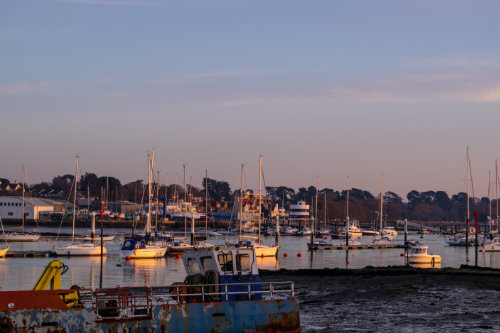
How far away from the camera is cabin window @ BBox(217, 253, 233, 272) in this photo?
28234 mm

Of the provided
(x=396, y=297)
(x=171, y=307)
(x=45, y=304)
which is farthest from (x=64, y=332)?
(x=396, y=297)

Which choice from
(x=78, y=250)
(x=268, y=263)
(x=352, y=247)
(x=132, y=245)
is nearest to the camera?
(x=268, y=263)

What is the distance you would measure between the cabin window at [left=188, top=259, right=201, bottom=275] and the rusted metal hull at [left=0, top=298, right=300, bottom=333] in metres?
3.61

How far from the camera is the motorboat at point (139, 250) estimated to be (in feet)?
281

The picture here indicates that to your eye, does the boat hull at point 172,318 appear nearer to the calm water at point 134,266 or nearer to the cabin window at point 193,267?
the cabin window at point 193,267

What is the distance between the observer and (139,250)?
282 ft

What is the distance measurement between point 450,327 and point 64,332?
717 inches

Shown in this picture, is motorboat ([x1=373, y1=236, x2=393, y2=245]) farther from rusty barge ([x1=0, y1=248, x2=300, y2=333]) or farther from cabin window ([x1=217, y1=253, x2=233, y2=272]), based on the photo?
cabin window ([x1=217, y1=253, x2=233, y2=272])

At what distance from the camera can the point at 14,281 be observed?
5988 cm

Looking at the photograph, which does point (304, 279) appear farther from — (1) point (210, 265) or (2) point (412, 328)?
(1) point (210, 265)

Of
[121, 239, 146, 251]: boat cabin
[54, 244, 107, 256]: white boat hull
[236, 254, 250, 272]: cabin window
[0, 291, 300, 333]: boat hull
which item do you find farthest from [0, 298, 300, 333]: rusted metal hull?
[54, 244, 107, 256]: white boat hull

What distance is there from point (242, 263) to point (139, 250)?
59240 millimetres

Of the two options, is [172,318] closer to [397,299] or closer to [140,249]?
[397,299]

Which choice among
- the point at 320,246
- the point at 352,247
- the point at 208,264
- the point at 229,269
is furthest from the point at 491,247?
the point at 208,264
